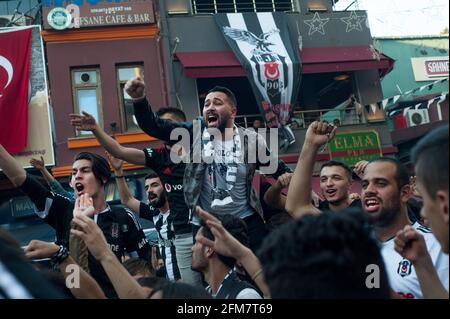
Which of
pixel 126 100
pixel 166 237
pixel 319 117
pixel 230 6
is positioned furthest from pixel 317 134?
pixel 230 6

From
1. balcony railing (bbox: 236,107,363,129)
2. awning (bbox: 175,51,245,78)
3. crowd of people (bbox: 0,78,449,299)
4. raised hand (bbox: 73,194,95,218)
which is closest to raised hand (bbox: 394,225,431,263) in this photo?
crowd of people (bbox: 0,78,449,299)

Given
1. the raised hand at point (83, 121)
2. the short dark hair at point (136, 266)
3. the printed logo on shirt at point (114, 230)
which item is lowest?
the short dark hair at point (136, 266)

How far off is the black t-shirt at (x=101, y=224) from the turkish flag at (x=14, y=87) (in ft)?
29.1

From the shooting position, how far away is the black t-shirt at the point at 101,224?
3.67m

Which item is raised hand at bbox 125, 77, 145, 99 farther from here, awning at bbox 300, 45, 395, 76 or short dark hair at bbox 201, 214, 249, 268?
awning at bbox 300, 45, 395, 76

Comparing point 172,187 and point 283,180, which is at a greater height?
point 172,187

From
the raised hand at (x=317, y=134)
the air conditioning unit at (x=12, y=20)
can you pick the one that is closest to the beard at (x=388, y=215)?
the raised hand at (x=317, y=134)

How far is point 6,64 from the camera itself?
41.0ft

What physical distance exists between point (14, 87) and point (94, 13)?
8.86ft

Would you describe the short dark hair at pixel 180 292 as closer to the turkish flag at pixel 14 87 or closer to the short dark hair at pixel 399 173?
the short dark hair at pixel 399 173

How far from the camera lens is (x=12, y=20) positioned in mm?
13375

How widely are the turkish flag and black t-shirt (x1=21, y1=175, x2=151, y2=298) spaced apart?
8.87 m

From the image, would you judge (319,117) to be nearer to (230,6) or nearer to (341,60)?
(341,60)
